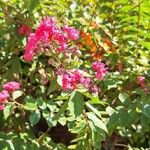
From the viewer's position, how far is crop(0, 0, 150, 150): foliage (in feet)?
6.84

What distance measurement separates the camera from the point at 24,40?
7.79 ft

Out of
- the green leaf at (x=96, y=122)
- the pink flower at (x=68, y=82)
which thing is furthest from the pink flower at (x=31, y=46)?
the green leaf at (x=96, y=122)

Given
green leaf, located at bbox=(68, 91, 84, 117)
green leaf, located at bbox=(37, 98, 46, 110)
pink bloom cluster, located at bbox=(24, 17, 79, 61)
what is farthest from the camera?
green leaf, located at bbox=(37, 98, 46, 110)

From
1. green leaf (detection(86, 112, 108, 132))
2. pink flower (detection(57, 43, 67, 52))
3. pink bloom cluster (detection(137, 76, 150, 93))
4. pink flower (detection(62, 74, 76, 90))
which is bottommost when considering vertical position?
green leaf (detection(86, 112, 108, 132))

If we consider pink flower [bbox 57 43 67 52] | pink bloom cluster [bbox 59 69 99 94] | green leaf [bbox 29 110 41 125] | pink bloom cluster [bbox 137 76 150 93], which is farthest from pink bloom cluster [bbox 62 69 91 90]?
pink bloom cluster [bbox 137 76 150 93]

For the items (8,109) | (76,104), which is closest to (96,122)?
(76,104)

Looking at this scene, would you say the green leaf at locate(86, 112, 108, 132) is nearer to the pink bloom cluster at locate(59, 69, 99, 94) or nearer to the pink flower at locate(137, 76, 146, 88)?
the pink bloom cluster at locate(59, 69, 99, 94)

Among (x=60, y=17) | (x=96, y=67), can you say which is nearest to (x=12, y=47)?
(x=60, y=17)

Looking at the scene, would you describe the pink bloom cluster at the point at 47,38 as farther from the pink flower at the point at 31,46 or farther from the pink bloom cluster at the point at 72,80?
the pink bloom cluster at the point at 72,80

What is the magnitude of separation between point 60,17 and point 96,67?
1.50 feet

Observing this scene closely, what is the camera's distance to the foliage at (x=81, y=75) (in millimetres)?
2086

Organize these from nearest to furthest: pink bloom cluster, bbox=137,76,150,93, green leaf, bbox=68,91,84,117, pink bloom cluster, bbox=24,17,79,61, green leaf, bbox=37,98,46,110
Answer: green leaf, bbox=68,91,84,117, pink bloom cluster, bbox=24,17,79,61, green leaf, bbox=37,98,46,110, pink bloom cluster, bbox=137,76,150,93

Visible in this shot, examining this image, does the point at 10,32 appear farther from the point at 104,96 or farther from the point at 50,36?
the point at 104,96

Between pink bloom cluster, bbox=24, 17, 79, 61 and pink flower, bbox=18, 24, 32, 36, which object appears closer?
pink bloom cluster, bbox=24, 17, 79, 61
